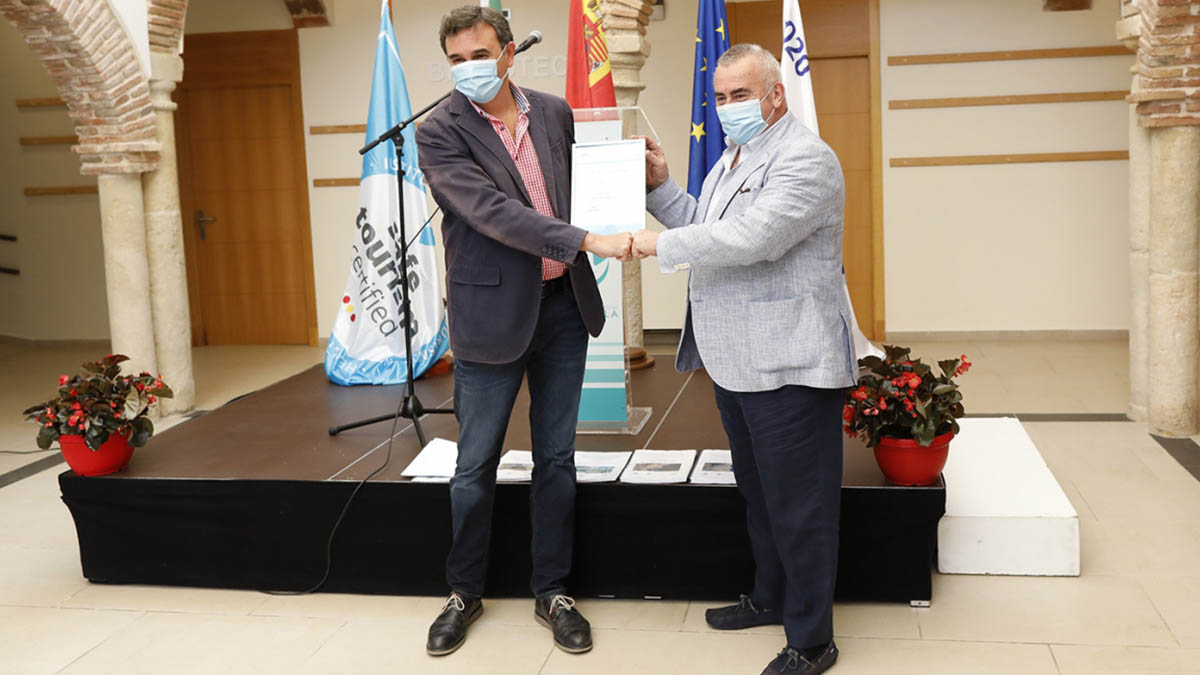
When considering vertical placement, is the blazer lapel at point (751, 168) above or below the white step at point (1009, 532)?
above

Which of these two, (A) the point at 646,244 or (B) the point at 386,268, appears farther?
(B) the point at 386,268

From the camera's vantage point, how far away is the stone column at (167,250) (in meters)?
6.90

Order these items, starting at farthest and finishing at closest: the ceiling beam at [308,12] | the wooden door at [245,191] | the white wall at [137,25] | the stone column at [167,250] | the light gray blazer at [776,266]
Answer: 1. the wooden door at [245,191]
2. the ceiling beam at [308,12]
3. the stone column at [167,250]
4. the white wall at [137,25]
5. the light gray blazer at [776,266]

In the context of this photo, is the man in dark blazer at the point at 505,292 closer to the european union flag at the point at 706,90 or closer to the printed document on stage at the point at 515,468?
the printed document on stage at the point at 515,468

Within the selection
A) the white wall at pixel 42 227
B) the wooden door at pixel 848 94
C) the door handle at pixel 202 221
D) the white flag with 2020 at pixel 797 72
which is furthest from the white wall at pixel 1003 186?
the white wall at pixel 42 227

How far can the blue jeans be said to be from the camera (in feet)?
10.9

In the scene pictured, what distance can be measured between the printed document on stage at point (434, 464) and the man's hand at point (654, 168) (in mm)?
1081

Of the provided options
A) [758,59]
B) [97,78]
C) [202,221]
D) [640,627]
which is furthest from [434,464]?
[202,221]

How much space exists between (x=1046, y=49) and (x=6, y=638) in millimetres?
7172

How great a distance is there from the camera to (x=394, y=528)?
3832mm

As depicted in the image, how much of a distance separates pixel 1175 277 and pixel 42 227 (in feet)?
27.4

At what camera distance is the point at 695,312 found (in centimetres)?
308

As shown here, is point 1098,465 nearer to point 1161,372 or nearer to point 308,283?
point 1161,372

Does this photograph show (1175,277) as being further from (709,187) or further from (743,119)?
(743,119)
